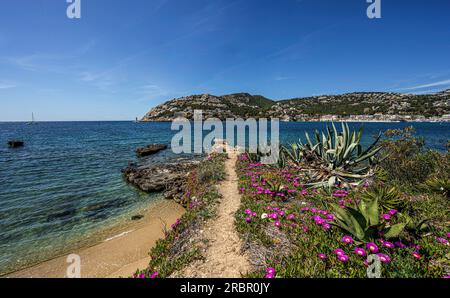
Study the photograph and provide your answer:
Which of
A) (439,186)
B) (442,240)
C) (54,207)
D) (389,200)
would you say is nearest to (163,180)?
(54,207)

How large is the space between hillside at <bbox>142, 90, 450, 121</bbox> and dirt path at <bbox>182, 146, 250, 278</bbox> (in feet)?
289

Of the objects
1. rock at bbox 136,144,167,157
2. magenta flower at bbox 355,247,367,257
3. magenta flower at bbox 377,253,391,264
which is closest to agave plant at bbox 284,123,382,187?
magenta flower at bbox 355,247,367,257

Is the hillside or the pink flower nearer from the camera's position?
the pink flower

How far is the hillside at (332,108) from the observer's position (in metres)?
83.0

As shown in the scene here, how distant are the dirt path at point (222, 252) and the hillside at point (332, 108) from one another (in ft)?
289

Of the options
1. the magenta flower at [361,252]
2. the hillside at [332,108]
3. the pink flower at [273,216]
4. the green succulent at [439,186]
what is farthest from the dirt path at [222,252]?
the hillside at [332,108]

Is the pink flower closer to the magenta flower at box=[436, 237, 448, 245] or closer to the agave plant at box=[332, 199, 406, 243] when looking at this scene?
the agave plant at box=[332, 199, 406, 243]

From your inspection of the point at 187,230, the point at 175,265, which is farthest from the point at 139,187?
the point at 175,265

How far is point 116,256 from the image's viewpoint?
18.1ft

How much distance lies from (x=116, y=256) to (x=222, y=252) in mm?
3717

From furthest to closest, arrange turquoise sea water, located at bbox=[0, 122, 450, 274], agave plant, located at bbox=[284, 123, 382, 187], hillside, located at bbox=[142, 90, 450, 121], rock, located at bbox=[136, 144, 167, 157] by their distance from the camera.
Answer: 1. hillside, located at bbox=[142, 90, 450, 121]
2. rock, located at bbox=[136, 144, 167, 157]
3. agave plant, located at bbox=[284, 123, 382, 187]
4. turquoise sea water, located at bbox=[0, 122, 450, 274]

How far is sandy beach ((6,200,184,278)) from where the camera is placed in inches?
196
